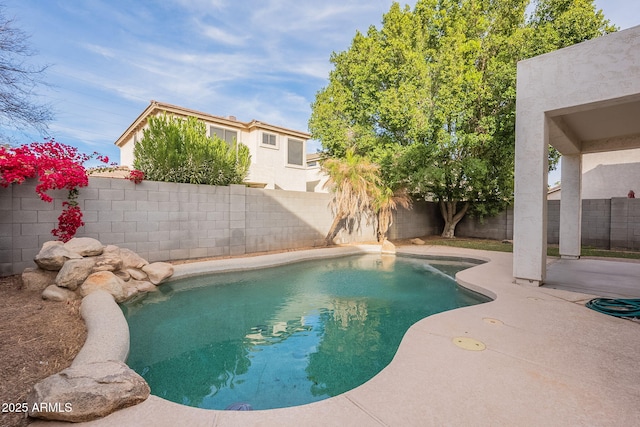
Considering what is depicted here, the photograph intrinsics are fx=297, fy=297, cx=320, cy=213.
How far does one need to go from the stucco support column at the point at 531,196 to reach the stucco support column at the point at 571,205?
391 centimetres

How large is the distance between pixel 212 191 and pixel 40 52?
7139 millimetres

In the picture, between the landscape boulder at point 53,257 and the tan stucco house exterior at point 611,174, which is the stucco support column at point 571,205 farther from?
the landscape boulder at point 53,257

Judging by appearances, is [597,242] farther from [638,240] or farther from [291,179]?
[291,179]

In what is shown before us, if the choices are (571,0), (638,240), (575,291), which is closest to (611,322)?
(575,291)

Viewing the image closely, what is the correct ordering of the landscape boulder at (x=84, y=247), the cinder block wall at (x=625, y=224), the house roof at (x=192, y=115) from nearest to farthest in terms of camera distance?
the landscape boulder at (x=84, y=247)
the cinder block wall at (x=625, y=224)
the house roof at (x=192, y=115)

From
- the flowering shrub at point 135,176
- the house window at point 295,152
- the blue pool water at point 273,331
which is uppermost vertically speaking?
the house window at point 295,152

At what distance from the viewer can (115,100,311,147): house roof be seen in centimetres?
1202

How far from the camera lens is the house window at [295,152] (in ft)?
53.4

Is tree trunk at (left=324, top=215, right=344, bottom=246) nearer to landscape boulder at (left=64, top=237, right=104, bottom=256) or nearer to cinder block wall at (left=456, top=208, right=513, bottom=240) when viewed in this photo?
cinder block wall at (left=456, top=208, right=513, bottom=240)

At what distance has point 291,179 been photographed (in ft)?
54.0

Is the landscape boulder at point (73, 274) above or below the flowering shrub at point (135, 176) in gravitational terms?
below

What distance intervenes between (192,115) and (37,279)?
9.56 metres

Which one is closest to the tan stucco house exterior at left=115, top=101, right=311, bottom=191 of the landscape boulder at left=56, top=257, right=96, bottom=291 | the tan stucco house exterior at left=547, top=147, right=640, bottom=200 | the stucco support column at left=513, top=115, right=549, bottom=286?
the landscape boulder at left=56, top=257, right=96, bottom=291

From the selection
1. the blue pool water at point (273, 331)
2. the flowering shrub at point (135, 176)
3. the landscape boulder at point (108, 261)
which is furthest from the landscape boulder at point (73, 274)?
the flowering shrub at point (135, 176)
